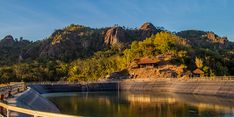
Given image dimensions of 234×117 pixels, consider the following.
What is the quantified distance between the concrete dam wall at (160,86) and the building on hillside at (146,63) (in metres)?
9.83

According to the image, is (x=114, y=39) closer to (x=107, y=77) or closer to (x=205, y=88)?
(x=107, y=77)

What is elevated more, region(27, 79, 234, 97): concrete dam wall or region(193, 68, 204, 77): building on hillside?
region(193, 68, 204, 77): building on hillside

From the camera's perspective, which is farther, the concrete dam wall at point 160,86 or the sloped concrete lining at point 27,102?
the concrete dam wall at point 160,86

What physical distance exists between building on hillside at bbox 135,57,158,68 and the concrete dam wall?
983 centimetres

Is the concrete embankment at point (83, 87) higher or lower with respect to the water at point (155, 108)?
higher

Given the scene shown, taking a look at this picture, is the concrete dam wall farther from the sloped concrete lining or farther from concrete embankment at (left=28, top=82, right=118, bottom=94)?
the sloped concrete lining

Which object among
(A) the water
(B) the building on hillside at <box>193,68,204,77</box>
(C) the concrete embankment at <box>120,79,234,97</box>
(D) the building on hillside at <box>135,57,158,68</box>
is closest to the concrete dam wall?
(C) the concrete embankment at <box>120,79,234,97</box>

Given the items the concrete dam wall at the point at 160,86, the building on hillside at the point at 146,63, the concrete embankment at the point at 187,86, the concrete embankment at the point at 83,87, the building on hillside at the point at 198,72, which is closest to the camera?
the concrete embankment at the point at 187,86

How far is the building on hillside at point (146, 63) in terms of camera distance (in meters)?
122

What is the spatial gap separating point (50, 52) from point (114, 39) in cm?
3538

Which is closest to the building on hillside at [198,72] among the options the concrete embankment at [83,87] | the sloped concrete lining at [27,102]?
the concrete embankment at [83,87]

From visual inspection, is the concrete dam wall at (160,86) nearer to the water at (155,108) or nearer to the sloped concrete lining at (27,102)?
the water at (155,108)

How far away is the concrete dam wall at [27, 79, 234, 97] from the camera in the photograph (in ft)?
252

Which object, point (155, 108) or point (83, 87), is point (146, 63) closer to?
point (83, 87)
